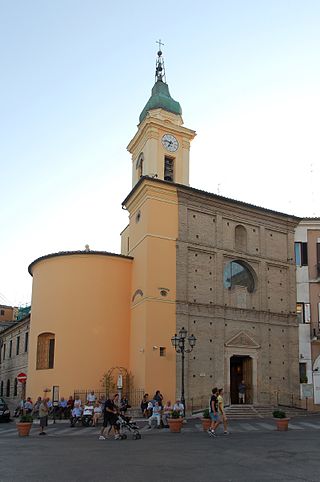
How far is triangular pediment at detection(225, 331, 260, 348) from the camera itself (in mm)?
30469

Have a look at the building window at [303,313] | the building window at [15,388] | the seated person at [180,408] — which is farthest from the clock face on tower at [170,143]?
the building window at [15,388]

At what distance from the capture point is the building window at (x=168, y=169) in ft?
108

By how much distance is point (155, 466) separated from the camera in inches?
455

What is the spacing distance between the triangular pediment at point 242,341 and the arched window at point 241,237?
527 cm

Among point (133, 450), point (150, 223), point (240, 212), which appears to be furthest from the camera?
point (240, 212)

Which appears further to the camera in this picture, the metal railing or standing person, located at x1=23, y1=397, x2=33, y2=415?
standing person, located at x1=23, y1=397, x2=33, y2=415

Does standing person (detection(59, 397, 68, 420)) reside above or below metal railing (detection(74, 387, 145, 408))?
below

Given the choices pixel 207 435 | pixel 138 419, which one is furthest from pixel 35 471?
pixel 138 419

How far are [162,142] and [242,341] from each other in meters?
12.9

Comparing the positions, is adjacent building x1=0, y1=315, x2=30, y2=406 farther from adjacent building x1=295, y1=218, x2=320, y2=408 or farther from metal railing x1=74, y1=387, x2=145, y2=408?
adjacent building x1=295, y1=218, x2=320, y2=408

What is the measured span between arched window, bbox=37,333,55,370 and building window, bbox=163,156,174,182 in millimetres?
11536

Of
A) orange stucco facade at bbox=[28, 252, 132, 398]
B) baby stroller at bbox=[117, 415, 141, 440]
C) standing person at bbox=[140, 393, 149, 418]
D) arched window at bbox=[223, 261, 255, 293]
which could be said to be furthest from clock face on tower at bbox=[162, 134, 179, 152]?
baby stroller at bbox=[117, 415, 141, 440]

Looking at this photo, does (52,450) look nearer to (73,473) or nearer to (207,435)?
(73,473)

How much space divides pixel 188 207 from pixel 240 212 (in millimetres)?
3816
